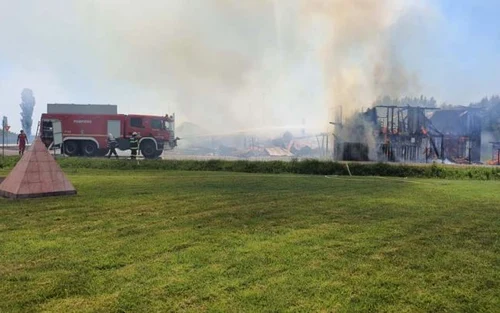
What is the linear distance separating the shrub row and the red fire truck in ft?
27.5

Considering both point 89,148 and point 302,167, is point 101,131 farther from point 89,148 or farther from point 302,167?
point 302,167

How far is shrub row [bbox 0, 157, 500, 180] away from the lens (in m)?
15.8

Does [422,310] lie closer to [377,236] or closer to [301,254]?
[301,254]

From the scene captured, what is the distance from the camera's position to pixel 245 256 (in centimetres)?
409

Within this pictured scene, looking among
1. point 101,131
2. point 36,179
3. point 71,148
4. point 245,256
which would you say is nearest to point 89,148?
point 71,148

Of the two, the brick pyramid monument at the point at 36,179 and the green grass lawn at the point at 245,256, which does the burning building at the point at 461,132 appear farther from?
the brick pyramid monument at the point at 36,179

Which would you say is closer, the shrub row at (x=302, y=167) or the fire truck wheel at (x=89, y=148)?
the shrub row at (x=302, y=167)

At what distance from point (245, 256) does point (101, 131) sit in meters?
22.9

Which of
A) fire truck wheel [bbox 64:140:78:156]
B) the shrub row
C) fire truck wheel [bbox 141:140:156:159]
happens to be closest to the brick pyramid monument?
the shrub row

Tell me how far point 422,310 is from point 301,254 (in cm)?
141

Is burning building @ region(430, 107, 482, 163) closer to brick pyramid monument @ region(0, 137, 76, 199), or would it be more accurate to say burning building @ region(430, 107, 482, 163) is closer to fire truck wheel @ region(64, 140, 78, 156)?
fire truck wheel @ region(64, 140, 78, 156)

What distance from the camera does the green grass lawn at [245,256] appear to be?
121 inches

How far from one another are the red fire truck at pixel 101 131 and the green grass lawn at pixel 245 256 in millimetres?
17826

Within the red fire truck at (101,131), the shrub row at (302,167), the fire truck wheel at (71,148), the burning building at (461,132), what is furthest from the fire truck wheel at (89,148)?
the burning building at (461,132)
